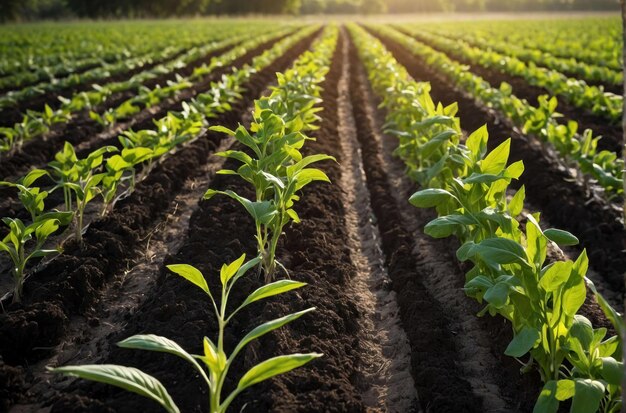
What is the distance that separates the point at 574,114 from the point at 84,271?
342 inches

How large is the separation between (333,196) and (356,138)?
3.13 m

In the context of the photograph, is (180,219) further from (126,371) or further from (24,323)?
(126,371)

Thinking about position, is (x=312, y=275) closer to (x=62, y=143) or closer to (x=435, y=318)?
(x=435, y=318)

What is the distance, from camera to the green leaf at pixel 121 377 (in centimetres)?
185

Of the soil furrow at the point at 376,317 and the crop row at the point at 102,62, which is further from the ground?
the crop row at the point at 102,62

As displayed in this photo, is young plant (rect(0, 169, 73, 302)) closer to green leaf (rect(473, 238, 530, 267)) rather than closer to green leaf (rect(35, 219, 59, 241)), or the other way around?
green leaf (rect(35, 219, 59, 241))

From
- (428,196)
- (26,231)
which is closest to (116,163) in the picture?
(26,231)

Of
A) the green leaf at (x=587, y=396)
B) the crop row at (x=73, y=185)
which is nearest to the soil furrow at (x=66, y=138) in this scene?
the crop row at (x=73, y=185)

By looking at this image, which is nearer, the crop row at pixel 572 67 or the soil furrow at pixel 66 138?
the soil furrow at pixel 66 138

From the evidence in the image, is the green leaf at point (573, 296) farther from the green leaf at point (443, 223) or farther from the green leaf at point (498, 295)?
the green leaf at point (443, 223)

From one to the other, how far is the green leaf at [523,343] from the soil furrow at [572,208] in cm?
106

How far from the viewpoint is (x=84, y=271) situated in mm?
4129

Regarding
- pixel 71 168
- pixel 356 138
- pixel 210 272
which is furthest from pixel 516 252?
pixel 356 138

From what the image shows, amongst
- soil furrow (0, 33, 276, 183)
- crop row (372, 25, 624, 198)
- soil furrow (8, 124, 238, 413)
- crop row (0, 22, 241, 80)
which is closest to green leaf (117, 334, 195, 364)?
soil furrow (8, 124, 238, 413)
